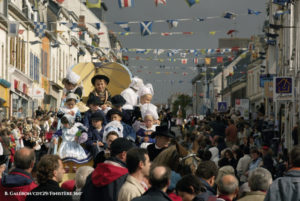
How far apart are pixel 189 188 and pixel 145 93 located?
764 cm

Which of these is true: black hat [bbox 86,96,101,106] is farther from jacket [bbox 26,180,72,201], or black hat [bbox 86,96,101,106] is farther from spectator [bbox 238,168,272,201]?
jacket [bbox 26,180,72,201]

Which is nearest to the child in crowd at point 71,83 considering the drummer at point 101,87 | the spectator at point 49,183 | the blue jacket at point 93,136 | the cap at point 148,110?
the drummer at point 101,87

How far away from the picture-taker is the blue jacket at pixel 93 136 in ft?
43.1

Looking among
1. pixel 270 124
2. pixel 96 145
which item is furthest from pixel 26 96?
pixel 96 145

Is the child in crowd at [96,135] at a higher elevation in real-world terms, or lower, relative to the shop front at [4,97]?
lower

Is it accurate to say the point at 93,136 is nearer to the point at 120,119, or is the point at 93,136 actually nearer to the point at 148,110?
the point at 120,119

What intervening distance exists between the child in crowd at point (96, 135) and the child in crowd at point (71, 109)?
838mm

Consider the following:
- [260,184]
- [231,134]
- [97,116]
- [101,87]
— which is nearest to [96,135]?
[97,116]

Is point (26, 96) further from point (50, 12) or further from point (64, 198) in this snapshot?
point (64, 198)

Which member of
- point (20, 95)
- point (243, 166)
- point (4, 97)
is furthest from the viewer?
point (20, 95)

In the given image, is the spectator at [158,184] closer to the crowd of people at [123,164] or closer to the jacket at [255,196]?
the crowd of people at [123,164]

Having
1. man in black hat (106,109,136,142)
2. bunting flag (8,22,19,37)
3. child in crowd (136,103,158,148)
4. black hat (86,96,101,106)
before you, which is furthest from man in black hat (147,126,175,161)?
bunting flag (8,22,19,37)

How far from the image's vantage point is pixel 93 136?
13.2 m

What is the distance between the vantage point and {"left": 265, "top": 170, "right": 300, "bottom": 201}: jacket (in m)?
7.52
